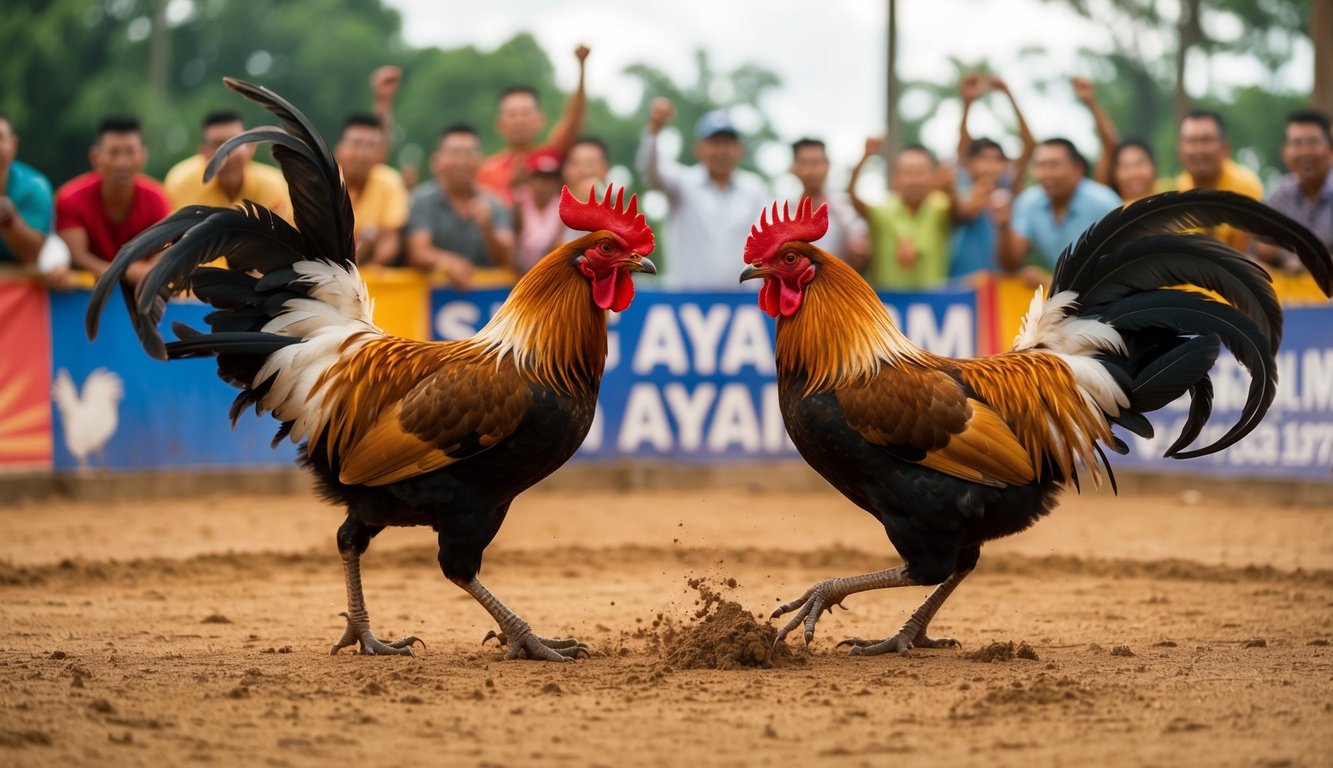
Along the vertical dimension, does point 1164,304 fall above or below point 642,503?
above

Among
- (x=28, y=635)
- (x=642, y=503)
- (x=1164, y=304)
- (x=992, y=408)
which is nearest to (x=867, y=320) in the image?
(x=992, y=408)

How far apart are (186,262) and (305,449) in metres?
0.90

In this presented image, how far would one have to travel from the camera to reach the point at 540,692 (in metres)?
5.40

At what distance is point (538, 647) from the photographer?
6102 mm

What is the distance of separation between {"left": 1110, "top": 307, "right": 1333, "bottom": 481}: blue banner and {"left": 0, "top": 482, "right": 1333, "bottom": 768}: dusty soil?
95 centimetres

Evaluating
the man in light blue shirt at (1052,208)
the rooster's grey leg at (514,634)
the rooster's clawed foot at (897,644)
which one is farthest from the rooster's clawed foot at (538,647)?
the man in light blue shirt at (1052,208)

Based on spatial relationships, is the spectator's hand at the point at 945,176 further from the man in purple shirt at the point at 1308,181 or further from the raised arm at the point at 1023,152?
the man in purple shirt at the point at 1308,181

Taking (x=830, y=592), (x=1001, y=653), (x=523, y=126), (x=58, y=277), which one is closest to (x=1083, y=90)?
(x=523, y=126)

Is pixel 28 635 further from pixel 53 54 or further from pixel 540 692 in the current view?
pixel 53 54

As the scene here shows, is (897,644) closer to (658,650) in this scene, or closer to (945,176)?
(658,650)

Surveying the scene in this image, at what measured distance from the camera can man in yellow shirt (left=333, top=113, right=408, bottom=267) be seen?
11766 mm

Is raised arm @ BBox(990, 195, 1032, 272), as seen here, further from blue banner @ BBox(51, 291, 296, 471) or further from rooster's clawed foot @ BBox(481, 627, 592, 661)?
rooster's clawed foot @ BBox(481, 627, 592, 661)

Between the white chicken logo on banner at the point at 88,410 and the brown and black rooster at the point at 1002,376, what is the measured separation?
6599mm

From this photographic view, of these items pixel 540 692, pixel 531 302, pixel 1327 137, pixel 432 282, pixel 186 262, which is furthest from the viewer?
pixel 432 282
